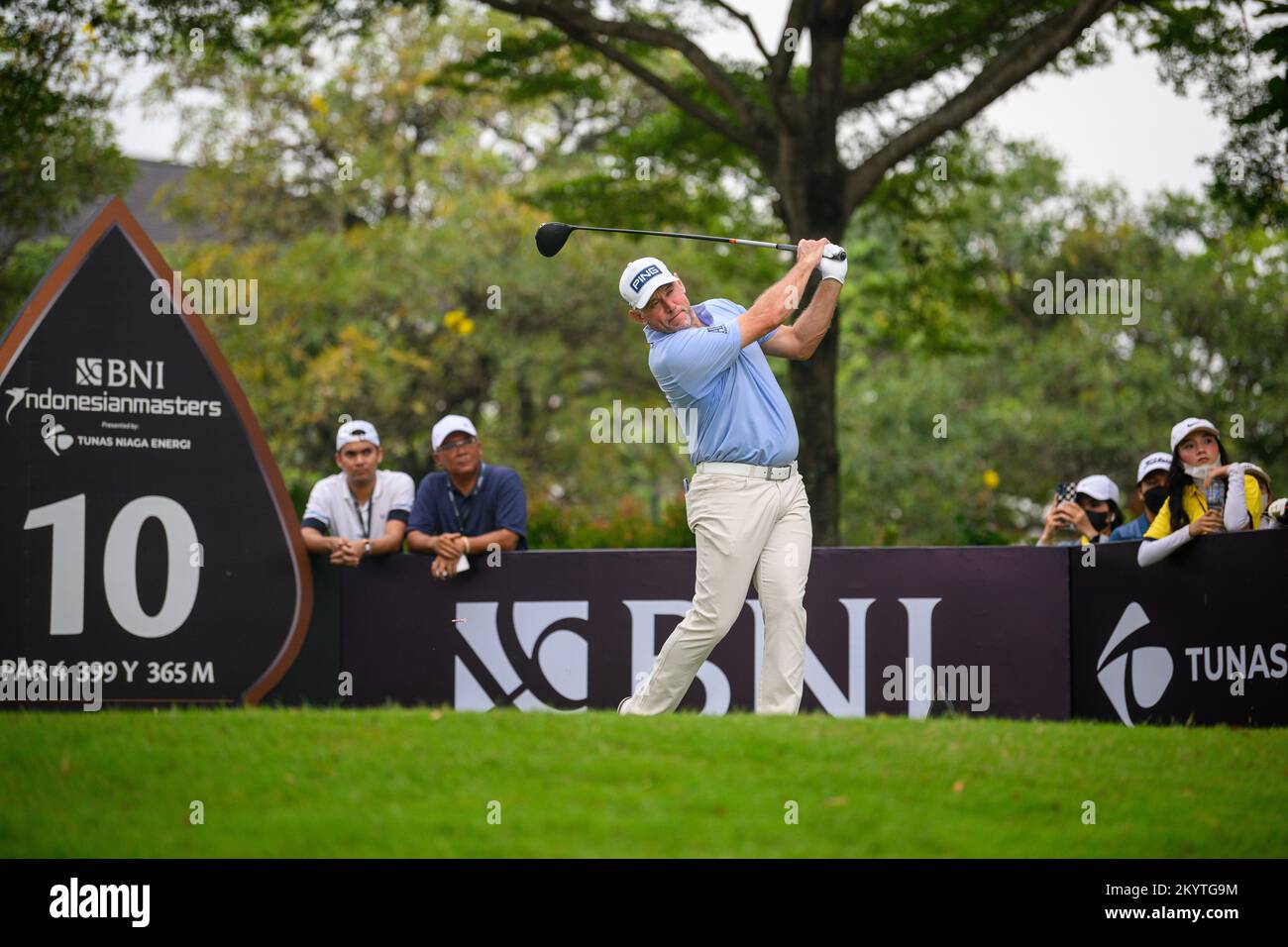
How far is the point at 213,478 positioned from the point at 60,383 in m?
1.11

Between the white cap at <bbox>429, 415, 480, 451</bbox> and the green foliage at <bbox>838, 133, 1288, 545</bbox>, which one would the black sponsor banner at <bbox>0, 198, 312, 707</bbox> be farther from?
the green foliage at <bbox>838, 133, 1288, 545</bbox>

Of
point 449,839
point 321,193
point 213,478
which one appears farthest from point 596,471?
point 449,839

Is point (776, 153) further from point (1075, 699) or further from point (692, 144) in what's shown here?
point (1075, 699)

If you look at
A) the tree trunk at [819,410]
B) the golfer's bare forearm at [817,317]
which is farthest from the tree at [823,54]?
the golfer's bare forearm at [817,317]

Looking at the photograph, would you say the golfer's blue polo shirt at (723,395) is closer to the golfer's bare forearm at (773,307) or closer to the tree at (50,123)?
the golfer's bare forearm at (773,307)

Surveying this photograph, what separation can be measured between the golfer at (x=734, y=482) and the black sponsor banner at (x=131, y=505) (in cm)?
331

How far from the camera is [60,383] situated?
32.4ft

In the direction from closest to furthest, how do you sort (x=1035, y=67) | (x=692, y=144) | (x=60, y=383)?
(x=60, y=383) → (x=1035, y=67) → (x=692, y=144)

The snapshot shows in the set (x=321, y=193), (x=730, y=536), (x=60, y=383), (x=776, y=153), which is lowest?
(x=730, y=536)

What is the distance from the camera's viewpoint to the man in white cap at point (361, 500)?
11.2 metres

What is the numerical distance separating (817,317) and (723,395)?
699 millimetres

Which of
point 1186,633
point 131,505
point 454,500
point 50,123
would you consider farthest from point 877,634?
point 50,123

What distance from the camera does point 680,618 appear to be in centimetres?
1073
